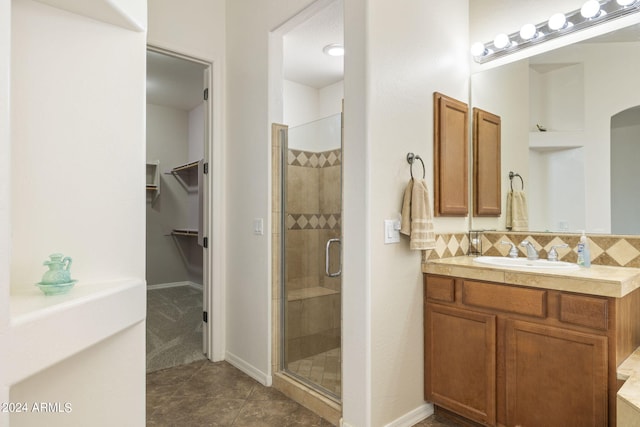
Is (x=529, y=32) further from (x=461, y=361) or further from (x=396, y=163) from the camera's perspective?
(x=461, y=361)

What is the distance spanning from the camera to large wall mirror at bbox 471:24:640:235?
79.4 inches

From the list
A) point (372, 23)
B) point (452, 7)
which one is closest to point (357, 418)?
point (372, 23)

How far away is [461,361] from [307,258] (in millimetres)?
1221

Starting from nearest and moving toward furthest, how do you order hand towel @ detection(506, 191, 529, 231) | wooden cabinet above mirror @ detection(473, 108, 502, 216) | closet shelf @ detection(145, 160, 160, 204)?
1. hand towel @ detection(506, 191, 529, 231)
2. wooden cabinet above mirror @ detection(473, 108, 502, 216)
3. closet shelf @ detection(145, 160, 160, 204)

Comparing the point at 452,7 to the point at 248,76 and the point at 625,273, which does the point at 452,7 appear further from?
the point at 625,273

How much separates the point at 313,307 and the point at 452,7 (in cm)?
228

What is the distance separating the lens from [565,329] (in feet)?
5.50

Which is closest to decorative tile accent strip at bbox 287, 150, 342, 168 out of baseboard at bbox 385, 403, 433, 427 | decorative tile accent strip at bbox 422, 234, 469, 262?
decorative tile accent strip at bbox 422, 234, 469, 262

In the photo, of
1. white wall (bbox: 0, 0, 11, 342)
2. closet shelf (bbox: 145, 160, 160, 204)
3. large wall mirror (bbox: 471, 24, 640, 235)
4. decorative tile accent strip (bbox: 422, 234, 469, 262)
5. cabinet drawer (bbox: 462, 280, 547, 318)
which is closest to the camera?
white wall (bbox: 0, 0, 11, 342)

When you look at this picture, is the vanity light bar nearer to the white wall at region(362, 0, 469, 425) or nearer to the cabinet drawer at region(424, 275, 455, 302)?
the white wall at region(362, 0, 469, 425)

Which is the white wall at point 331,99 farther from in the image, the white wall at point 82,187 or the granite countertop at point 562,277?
the white wall at point 82,187

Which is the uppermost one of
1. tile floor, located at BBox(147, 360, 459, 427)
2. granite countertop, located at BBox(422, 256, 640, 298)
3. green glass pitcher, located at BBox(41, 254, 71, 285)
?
green glass pitcher, located at BBox(41, 254, 71, 285)

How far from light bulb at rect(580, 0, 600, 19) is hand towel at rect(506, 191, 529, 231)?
1.06 m

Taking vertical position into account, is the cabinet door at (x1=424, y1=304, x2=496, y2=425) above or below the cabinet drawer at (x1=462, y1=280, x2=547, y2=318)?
below
